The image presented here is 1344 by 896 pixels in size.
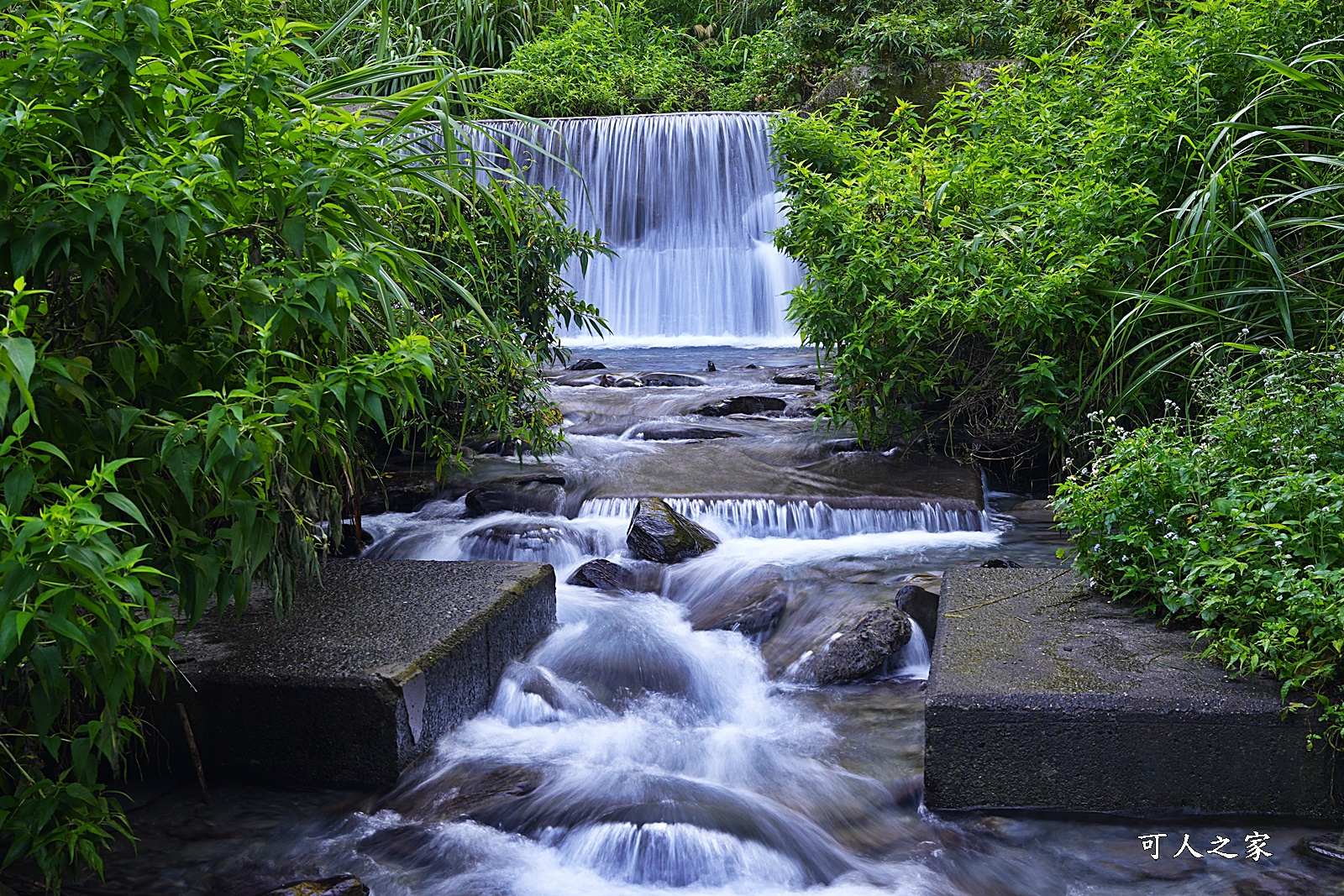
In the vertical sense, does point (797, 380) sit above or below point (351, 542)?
above

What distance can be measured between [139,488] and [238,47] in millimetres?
951

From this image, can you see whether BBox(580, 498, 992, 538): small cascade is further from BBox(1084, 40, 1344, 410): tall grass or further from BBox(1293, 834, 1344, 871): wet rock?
BBox(1293, 834, 1344, 871): wet rock

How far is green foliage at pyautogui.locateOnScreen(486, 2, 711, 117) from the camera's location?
50.2 feet

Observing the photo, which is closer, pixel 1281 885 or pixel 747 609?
pixel 1281 885

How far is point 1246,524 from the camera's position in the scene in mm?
2830

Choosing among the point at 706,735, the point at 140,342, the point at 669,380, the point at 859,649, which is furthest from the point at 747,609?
the point at 669,380

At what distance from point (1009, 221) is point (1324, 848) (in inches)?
139

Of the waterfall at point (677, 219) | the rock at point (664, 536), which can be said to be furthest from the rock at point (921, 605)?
the waterfall at point (677, 219)

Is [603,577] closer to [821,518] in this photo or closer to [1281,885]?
[821,518]

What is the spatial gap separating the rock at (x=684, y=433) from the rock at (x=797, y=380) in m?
1.89

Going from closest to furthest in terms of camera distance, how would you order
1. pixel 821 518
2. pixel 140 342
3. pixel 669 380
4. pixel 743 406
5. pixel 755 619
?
pixel 140 342, pixel 755 619, pixel 821 518, pixel 743 406, pixel 669 380

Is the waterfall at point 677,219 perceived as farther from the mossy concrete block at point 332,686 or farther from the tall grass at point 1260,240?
the mossy concrete block at point 332,686

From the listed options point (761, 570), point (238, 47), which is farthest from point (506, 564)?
point (238, 47)

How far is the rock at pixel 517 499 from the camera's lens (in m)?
5.61
